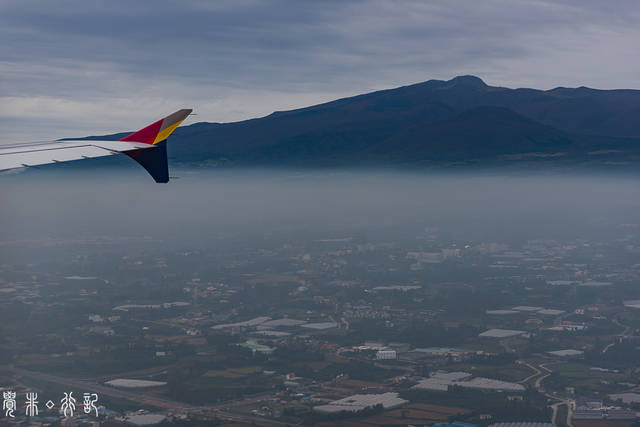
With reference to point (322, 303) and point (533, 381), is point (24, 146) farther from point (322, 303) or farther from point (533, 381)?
point (322, 303)

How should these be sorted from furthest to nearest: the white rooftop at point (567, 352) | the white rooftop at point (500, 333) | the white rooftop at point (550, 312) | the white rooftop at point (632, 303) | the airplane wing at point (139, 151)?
the white rooftop at point (632, 303), the white rooftop at point (550, 312), the white rooftop at point (500, 333), the white rooftop at point (567, 352), the airplane wing at point (139, 151)

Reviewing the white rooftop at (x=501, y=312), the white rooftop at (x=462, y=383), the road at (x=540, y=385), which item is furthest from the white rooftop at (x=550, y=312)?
the white rooftop at (x=462, y=383)

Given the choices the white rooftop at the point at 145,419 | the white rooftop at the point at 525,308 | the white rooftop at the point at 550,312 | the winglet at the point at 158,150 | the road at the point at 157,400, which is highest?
the winglet at the point at 158,150

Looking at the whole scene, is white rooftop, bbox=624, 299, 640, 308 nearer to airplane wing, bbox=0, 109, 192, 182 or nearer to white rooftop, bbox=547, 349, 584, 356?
white rooftop, bbox=547, 349, 584, 356

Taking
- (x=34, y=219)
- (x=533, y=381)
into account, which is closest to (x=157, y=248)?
(x=34, y=219)

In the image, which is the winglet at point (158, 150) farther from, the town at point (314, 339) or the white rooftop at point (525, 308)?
the white rooftop at point (525, 308)

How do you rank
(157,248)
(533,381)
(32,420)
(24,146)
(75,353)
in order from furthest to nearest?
1. (157,248)
2. (75,353)
3. (533,381)
4. (32,420)
5. (24,146)

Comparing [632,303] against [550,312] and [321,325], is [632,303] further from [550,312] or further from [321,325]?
[321,325]

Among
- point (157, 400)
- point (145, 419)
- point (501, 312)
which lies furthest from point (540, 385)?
point (501, 312)
